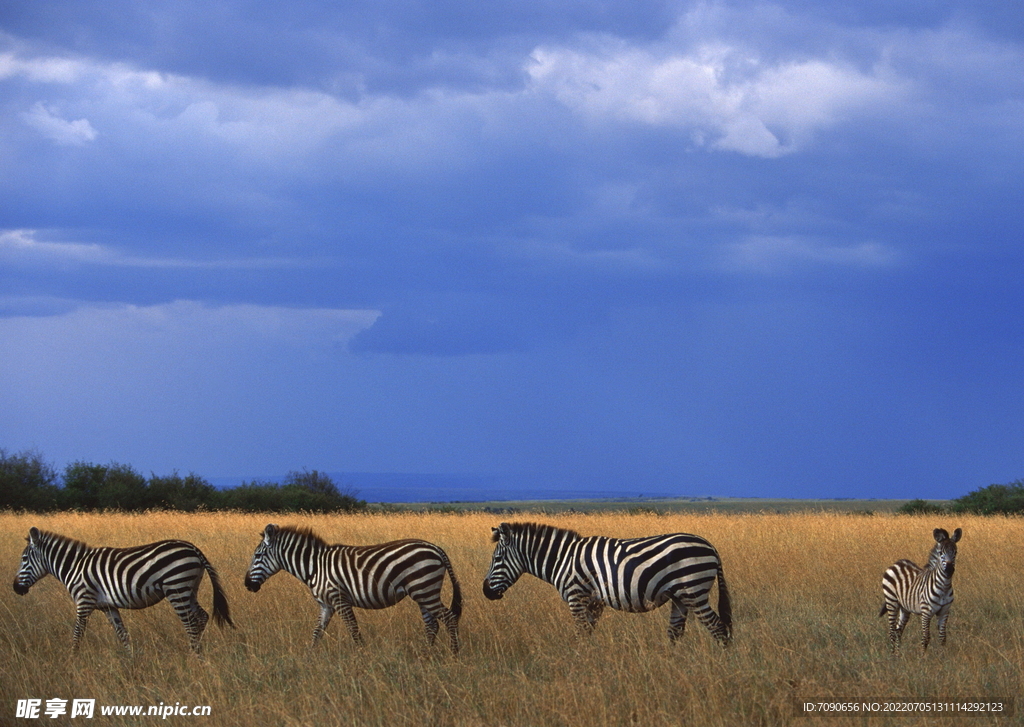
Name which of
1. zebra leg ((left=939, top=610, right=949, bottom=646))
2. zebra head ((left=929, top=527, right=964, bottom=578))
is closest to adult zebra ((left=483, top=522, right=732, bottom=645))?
zebra head ((left=929, top=527, right=964, bottom=578))

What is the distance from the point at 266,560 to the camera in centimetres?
1020

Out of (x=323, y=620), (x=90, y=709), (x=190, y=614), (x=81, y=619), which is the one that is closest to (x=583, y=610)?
(x=323, y=620)

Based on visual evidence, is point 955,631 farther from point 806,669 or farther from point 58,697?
point 58,697

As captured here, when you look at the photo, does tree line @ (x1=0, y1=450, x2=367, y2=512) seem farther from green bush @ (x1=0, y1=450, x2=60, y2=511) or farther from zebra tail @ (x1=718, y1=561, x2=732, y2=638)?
zebra tail @ (x1=718, y1=561, x2=732, y2=638)

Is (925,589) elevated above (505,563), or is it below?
below

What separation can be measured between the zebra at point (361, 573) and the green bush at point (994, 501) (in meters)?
38.3

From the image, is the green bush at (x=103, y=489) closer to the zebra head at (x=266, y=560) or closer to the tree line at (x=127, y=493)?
the tree line at (x=127, y=493)

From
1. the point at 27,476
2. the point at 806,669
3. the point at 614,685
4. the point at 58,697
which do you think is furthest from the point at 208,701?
the point at 27,476

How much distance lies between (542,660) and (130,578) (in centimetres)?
493

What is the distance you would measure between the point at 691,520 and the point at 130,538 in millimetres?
15776

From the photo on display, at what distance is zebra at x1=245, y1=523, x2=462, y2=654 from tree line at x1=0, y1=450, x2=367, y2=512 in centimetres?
2920

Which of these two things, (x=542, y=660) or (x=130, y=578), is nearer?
(x=542, y=660)

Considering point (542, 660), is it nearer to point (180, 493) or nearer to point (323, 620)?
point (323, 620)

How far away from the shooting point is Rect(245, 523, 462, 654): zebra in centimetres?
940
